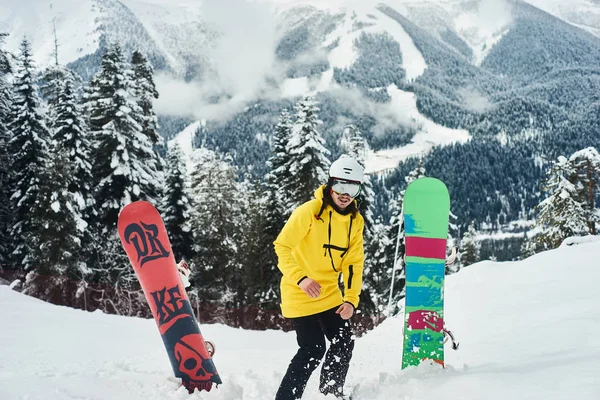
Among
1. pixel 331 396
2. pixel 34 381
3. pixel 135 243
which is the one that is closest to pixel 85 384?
pixel 34 381

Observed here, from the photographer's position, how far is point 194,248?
26.7 m

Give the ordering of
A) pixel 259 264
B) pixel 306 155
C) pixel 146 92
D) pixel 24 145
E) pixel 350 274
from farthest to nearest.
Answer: pixel 259 264
pixel 146 92
pixel 24 145
pixel 306 155
pixel 350 274

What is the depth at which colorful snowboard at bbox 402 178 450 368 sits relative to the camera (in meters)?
4.96

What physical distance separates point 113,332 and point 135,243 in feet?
19.2

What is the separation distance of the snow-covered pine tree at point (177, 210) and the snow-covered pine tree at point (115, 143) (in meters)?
4.37

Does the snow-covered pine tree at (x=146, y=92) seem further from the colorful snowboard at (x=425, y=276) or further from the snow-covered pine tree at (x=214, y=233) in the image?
the colorful snowboard at (x=425, y=276)

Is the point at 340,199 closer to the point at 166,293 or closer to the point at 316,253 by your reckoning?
the point at 316,253

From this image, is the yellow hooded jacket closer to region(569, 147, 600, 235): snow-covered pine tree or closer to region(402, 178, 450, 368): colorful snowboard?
region(402, 178, 450, 368): colorful snowboard

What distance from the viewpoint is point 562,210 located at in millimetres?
23500

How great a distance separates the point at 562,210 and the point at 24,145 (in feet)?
87.9

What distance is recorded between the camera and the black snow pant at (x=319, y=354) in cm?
384

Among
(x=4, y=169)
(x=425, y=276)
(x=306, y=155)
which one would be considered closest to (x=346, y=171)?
(x=425, y=276)

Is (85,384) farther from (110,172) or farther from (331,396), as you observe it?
(110,172)

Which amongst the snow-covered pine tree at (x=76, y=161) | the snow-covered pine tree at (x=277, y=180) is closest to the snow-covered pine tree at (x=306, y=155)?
the snow-covered pine tree at (x=277, y=180)
